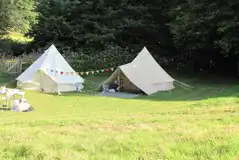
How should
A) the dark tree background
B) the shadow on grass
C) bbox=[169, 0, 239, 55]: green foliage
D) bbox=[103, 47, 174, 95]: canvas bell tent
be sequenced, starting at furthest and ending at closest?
1. the dark tree background
2. bbox=[169, 0, 239, 55]: green foliage
3. bbox=[103, 47, 174, 95]: canvas bell tent
4. the shadow on grass

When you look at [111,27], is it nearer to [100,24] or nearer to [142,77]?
[100,24]

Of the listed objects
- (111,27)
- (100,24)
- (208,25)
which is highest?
(100,24)

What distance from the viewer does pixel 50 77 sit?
65.3 feet

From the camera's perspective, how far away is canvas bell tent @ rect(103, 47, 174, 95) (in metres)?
19.9

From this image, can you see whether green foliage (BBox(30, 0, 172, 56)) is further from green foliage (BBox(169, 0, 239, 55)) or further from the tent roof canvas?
the tent roof canvas

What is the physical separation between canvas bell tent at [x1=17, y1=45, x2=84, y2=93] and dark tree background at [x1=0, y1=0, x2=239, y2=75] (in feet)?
26.4

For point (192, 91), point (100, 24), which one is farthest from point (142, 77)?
point (100, 24)

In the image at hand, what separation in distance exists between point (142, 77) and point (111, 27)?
12259mm

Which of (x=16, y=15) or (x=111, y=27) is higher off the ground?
(x=16, y=15)

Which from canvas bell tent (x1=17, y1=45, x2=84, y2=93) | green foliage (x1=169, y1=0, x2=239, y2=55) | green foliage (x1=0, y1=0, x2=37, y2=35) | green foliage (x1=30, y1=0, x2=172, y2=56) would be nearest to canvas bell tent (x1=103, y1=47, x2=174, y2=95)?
canvas bell tent (x1=17, y1=45, x2=84, y2=93)

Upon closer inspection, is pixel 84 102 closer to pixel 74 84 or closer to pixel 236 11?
pixel 74 84

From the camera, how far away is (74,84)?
68.2 feet

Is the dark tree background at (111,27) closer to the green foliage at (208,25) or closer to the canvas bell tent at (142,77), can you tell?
the green foliage at (208,25)

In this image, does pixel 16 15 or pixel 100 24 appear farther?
pixel 100 24
